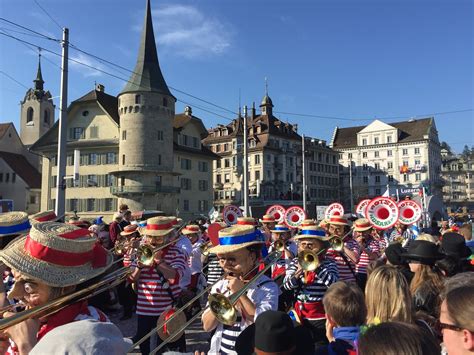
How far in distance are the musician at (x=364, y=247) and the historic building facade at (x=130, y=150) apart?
1490 inches

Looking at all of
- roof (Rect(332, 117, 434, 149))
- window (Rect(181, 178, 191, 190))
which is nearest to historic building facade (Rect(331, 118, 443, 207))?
roof (Rect(332, 117, 434, 149))

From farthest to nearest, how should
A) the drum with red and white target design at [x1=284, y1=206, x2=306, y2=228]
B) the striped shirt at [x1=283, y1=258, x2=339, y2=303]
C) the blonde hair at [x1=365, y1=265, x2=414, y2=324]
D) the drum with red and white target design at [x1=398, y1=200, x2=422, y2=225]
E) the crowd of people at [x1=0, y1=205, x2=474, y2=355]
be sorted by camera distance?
the drum with red and white target design at [x1=284, y1=206, x2=306, y2=228] → the drum with red and white target design at [x1=398, y1=200, x2=422, y2=225] → the striped shirt at [x1=283, y1=258, x2=339, y2=303] → the blonde hair at [x1=365, y1=265, x2=414, y2=324] → the crowd of people at [x1=0, y1=205, x2=474, y2=355]

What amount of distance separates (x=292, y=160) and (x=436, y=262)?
67.5 meters

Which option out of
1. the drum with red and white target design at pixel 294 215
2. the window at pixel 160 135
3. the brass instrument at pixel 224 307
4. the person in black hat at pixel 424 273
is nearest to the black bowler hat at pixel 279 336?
the brass instrument at pixel 224 307

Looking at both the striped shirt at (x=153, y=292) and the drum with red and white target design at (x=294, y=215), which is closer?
the striped shirt at (x=153, y=292)

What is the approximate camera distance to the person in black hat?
3943 millimetres

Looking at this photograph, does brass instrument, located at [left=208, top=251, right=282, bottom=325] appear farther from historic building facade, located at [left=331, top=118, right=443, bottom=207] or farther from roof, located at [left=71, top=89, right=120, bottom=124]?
historic building facade, located at [left=331, top=118, right=443, bottom=207]

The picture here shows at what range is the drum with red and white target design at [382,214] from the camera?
9.47 meters

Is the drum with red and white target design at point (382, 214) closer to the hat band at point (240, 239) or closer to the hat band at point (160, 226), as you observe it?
the hat band at point (160, 226)

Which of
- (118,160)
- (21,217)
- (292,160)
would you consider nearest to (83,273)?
(21,217)

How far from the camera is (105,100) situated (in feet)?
167

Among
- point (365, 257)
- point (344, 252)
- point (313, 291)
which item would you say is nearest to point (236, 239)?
point (313, 291)

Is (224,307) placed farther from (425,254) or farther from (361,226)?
(361,226)

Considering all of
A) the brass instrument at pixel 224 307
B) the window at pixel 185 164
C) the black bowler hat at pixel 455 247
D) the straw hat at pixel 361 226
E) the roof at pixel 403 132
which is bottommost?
the brass instrument at pixel 224 307
